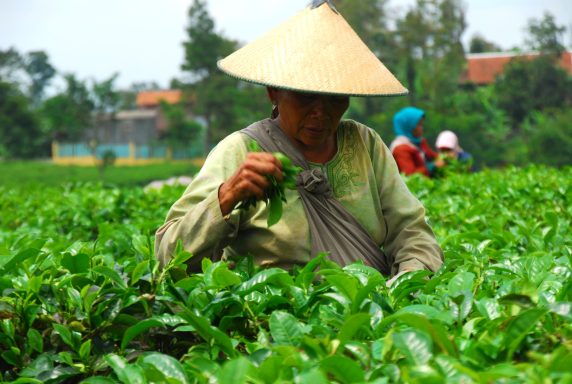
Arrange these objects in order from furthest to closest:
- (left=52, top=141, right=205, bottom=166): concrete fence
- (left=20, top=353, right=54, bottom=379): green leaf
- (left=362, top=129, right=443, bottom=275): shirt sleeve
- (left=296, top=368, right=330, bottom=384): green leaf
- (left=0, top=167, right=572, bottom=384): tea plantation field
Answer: (left=52, top=141, right=205, bottom=166): concrete fence < (left=362, top=129, right=443, bottom=275): shirt sleeve < (left=20, top=353, right=54, bottom=379): green leaf < (left=0, top=167, right=572, bottom=384): tea plantation field < (left=296, top=368, right=330, bottom=384): green leaf

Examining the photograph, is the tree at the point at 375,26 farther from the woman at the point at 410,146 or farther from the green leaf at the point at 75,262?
the green leaf at the point at 75,262

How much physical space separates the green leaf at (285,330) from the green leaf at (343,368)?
0.24 metres

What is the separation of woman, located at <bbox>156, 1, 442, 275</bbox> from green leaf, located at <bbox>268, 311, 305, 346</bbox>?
2.70ft

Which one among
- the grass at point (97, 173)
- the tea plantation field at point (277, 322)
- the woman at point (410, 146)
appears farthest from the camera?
the grass at point (97, 173)

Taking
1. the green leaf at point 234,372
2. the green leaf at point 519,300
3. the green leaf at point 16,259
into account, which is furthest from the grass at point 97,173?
the green leaf at point 234,372

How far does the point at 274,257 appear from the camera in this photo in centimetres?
265

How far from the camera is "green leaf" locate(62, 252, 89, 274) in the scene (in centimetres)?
208

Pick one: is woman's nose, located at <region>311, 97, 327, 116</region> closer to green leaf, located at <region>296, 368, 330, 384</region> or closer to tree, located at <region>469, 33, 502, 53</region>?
green leaf, located at <region>296, 368, 330, 384</region>

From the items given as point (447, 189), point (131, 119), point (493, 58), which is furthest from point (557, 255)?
point (131, 119)

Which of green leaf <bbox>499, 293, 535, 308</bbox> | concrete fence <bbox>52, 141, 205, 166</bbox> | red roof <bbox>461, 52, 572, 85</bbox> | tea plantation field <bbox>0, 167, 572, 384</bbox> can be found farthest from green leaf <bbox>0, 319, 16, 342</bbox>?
concrete fence <bbox>52, 141, 205, 166</bbox>

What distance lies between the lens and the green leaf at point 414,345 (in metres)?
1.36

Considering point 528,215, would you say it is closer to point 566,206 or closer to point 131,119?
point 566,206

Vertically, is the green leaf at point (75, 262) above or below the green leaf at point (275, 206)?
below

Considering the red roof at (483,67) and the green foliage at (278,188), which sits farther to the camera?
the red roof at (483,67)
